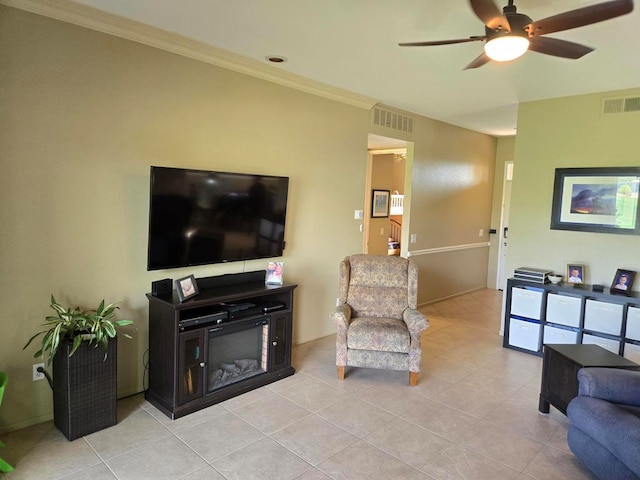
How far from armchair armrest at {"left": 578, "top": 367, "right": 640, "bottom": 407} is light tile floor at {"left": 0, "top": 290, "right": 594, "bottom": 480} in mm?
464

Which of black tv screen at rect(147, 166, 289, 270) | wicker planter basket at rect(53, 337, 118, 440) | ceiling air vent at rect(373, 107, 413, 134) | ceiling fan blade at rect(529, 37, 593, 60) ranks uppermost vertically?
ceiling air vent at rect(373, 107, 413, 134)

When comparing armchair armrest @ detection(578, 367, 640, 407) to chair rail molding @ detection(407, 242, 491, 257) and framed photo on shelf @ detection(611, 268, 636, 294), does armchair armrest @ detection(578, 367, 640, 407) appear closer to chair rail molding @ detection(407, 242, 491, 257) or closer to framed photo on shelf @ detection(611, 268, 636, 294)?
framed photo on shelf @ detection(611, 268, 636, 294)

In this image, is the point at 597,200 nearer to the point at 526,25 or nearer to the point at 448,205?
the point at 448,205

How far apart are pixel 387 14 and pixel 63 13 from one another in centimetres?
204

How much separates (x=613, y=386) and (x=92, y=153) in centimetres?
360

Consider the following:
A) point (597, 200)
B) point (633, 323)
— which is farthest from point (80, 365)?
point (597, 200)

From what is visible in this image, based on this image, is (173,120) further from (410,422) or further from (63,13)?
(410,422)

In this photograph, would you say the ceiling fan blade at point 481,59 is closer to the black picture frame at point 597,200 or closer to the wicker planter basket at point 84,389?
the black picture frame at point 597,200

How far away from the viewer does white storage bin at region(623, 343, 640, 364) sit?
3.89 metres

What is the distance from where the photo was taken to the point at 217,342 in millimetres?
3291

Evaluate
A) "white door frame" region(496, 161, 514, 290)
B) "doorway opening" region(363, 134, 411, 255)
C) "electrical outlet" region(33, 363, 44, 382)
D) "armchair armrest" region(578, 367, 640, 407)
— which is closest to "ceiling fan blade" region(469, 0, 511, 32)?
"armchair armrest" region(578, 367, 640, 407)

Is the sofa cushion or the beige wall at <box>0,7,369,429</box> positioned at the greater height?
the beige wall at <box>0,7,369,429</box>

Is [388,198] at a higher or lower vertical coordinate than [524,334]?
higher

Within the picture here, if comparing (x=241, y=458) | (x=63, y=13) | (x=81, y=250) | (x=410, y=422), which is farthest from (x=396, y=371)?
(x=63, y=13)
